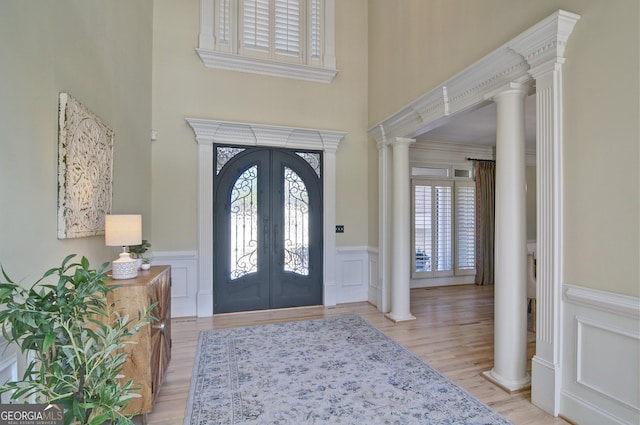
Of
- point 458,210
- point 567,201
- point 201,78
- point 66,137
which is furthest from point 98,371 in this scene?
point 458,210

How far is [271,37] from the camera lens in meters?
4.98

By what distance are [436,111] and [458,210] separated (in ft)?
11.9

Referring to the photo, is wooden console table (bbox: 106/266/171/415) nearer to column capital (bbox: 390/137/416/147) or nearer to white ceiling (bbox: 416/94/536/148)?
column capital (bbox: 390/137/416/147)

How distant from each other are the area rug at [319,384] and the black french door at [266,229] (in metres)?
1.06

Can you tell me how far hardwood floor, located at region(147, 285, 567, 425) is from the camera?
246 centimetres

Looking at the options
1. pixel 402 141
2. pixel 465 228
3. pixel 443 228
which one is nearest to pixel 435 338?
pixel 402 141

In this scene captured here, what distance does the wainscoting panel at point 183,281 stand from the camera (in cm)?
452

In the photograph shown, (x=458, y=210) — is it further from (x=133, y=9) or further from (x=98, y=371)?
(x=98, y=371)

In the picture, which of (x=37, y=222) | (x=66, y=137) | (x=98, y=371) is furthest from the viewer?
(x=66, y=137)

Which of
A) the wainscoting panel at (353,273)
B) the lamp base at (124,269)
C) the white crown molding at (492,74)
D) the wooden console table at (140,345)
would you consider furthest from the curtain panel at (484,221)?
the lamp base at (124,269)

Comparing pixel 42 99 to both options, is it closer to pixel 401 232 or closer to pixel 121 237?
pixel 121 237

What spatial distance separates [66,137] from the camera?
6.68 ft

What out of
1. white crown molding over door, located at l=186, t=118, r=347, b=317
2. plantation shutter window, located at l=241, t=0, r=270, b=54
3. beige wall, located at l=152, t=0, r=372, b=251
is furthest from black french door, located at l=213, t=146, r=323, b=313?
plantation shutter window, located at l=241, t=0, r=270, b=54

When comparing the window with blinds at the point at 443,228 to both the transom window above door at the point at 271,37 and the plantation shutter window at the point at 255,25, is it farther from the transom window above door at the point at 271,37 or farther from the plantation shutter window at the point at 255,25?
the plantation shutter window at the point at 255,25
